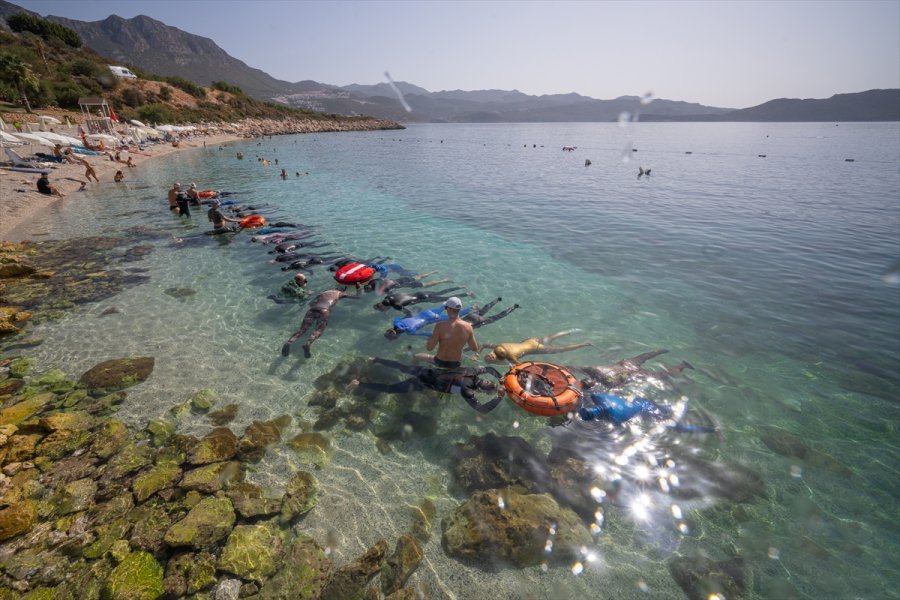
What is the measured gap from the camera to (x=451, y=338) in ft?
28.4

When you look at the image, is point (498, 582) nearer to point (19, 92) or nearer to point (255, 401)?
point (255, 401)

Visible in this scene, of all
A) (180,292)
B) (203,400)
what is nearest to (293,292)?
(180,292)

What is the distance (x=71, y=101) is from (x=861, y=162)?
11606 cm

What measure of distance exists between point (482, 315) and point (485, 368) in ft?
10.3

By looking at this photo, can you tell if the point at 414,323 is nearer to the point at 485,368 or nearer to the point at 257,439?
the point at 485,368

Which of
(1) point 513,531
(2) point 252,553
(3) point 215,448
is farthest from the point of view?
(3) point 215,448

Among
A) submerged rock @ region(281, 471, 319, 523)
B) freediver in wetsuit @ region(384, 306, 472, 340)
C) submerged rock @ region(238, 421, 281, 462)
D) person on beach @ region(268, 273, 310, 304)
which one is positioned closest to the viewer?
submerged rock @ region(281, 471, 319, 523)

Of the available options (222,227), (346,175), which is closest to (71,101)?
(346,175)

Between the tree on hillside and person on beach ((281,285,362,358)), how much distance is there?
2636 inches

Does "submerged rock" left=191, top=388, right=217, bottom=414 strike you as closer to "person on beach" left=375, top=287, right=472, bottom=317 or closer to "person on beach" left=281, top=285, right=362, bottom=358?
"person on beach" left=281, top=285, right=362, bottom=358

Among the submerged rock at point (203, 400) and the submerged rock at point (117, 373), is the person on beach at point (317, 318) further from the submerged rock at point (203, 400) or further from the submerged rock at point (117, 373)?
the submerged rock at point (117, 373)

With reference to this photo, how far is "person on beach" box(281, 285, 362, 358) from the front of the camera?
9.85 metres

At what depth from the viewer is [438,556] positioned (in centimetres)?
549

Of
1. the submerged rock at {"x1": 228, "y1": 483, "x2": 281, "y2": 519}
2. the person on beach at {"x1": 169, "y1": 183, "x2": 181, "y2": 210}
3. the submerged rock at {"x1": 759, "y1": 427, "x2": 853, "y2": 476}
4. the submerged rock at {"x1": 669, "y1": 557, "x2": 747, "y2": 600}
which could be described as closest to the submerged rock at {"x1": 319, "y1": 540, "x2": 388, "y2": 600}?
the submerged rock at {"x1": 228, "y1": 483, "x2": 281, "y2": 519}
